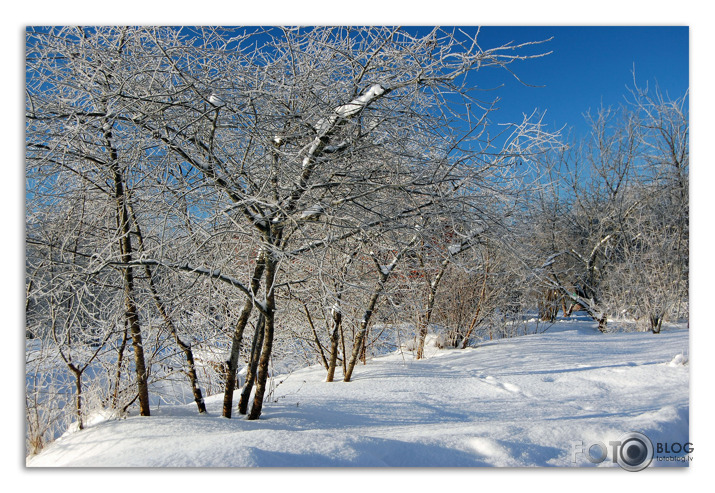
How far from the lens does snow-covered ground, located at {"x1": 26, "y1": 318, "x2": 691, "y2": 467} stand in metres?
2.61

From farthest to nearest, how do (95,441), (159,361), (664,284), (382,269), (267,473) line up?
(664,284), (382,269), (159,361), (95,441), (267,473)

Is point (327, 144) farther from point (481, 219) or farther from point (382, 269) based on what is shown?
point (382, 269)

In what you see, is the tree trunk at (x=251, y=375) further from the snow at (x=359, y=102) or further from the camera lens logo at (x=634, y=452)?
the camera lens logo at (x=634, y=452)

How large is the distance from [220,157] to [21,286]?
1431 mm

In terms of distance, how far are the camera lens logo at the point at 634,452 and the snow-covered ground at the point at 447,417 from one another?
5 cm

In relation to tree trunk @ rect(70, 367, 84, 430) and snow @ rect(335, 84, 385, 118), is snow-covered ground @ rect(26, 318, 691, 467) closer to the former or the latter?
tree trunk @ rect(70, 367, 84, 430)

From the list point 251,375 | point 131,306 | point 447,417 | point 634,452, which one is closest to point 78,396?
point 131,306

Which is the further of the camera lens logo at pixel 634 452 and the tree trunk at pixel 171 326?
the tree trunk at pixel 171 326

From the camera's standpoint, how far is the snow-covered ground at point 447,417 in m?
2.61

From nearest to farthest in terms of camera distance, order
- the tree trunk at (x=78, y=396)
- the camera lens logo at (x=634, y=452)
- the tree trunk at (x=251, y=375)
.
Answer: the camera lens logo at (x=634, y=452), the tree trunk at (x=78, y=396), the tree trunk at (x=251, y=375)

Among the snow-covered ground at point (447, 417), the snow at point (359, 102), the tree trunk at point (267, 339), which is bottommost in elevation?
the snow-covered ground at point (447, 417)

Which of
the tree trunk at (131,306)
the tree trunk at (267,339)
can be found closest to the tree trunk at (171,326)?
the tree trunk at (131,306)

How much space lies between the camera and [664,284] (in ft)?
22.5

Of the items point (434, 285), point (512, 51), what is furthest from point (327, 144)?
point (434, 285)
